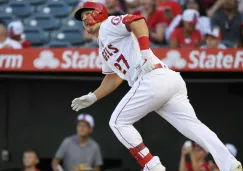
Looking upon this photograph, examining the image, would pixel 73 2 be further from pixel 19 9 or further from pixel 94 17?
pixel 94 17

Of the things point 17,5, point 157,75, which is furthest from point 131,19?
point 17,5

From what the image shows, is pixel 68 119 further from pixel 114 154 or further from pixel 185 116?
pixel 185 116

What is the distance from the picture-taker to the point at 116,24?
229 inches

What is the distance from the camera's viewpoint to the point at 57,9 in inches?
423

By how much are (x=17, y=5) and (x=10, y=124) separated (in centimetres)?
206

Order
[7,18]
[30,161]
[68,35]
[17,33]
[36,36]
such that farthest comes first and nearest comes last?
1. [7,18]
2. [36,36]
3. [68,35]
4. [17,33]
5. [30,161]

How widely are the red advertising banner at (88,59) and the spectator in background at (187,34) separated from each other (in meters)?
0.78

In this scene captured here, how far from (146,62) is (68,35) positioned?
4521 mm

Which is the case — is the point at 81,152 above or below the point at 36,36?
below

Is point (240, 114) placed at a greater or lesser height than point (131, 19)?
lesser

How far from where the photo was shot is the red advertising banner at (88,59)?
8.27m

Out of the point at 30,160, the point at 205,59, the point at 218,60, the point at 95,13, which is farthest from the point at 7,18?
the point at 95,13

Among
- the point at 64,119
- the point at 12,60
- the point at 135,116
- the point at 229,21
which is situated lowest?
the point at 64,119

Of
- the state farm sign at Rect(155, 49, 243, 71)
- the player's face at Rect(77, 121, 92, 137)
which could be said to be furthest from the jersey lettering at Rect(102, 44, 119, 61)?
the player's face at Rect(77, 121, 92, 137)
